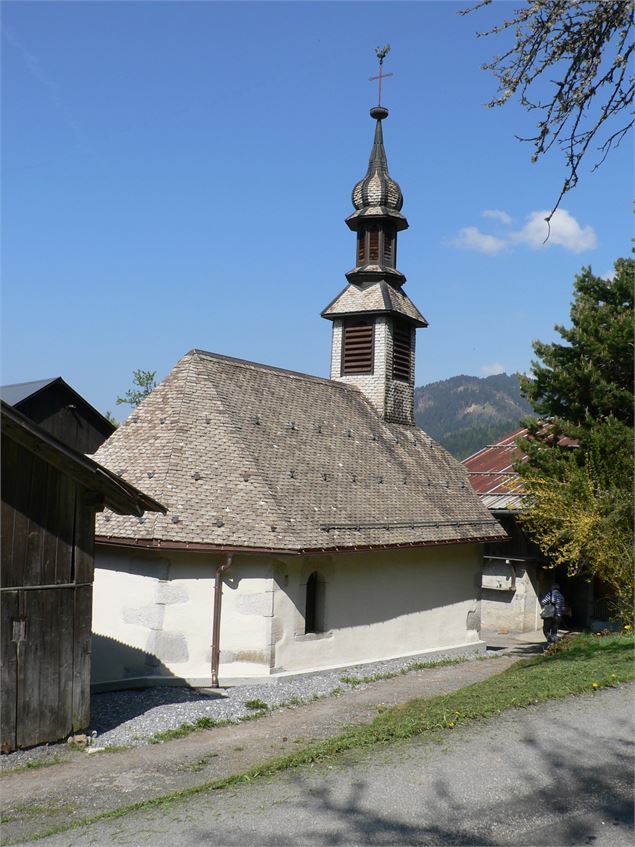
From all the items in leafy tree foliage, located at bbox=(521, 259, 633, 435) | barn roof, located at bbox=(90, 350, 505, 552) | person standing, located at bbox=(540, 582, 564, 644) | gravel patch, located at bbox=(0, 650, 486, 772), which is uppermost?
leafy tree foliage, located at bbox=(521, 259, 633, 435)

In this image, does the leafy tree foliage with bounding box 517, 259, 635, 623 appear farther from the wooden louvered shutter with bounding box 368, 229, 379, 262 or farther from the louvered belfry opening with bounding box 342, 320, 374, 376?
the wooden louvered shutter with bounding box 368, 229, 379, 262

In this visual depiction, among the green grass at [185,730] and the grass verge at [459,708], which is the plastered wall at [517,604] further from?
the green grass at [185,730]

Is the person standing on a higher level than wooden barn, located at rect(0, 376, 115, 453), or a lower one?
lower

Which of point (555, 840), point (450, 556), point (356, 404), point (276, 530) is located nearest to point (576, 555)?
point (450, 556)

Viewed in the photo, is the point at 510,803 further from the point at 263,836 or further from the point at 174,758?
the point at 174,758

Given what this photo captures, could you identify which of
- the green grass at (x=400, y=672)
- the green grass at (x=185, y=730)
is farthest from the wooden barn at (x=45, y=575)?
the green grass at (x=400, y=672)

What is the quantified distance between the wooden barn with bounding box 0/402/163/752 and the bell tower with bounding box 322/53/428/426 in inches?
504

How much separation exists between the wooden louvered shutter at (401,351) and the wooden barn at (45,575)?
44.0 ft

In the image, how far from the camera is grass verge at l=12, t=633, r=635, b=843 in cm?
737

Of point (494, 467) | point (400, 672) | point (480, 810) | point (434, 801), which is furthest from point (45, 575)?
point (494, 467)

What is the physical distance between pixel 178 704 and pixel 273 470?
5.21 m

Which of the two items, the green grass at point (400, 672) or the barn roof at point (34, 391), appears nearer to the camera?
the green grass at point (400, 672)

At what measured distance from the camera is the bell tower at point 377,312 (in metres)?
22.3

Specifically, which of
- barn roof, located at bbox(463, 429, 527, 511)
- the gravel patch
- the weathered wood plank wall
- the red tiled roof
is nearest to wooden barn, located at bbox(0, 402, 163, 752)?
the weathered wood plank wall
